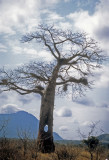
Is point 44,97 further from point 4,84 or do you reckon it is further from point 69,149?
point 69,149

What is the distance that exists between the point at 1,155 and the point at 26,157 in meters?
0.67

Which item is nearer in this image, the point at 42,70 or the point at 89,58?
the point at 42,70

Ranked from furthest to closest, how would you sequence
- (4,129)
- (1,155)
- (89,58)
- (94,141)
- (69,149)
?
(94,141), (89,58), (69,149), (4,129), (1,155)

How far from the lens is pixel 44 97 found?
9.97 meters

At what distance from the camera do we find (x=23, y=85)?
10.8 meters

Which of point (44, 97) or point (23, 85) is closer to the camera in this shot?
point (44, 97)

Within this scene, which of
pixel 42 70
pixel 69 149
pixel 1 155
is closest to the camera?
pixel 1 155

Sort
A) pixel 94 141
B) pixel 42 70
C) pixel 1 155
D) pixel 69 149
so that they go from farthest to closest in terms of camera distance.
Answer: pixel 94 141
pixel 42 70
pixel 69 149
pixel 1 155

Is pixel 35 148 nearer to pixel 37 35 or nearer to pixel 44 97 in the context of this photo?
pixel 44 97

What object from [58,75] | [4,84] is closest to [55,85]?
[58,75]

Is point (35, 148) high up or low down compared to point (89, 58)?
down

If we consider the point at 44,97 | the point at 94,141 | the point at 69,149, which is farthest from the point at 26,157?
the point at 94,141

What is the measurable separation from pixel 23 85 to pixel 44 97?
1.51 metres

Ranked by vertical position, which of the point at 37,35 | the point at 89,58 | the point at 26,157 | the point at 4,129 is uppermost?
the point at 37,35
